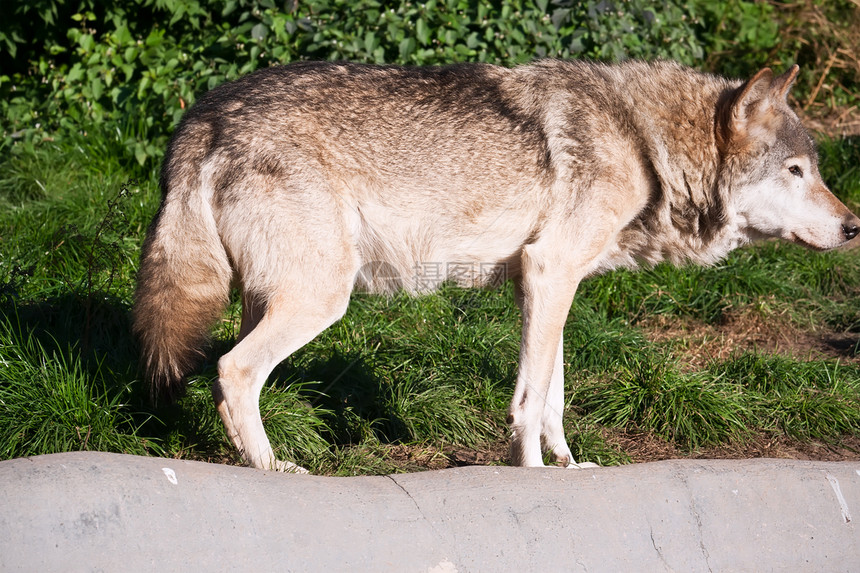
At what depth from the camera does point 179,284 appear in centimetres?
343

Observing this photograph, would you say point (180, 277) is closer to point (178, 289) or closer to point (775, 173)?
point (178, 289)

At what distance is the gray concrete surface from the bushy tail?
634 millimetres

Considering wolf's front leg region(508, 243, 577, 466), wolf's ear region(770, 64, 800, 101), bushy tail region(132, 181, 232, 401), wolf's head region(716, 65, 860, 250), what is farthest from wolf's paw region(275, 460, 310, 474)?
wolf's ear region(770, 64, 800, 101)

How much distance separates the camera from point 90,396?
3.65 metres

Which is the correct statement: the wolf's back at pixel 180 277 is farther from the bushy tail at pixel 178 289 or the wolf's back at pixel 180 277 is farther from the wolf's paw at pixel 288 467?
the wolf's paw at pixel 288 467

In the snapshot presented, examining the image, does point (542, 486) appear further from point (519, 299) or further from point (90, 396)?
point (90, 396)

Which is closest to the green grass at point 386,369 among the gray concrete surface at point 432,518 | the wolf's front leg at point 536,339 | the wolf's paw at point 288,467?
the wolf's paw at point 288,467

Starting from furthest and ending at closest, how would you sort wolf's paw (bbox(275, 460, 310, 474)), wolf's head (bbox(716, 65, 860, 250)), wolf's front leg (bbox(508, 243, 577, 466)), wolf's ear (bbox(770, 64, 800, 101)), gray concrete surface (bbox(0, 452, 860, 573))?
wolf's head (bbox(716, 65, 860, 250)) → wolf's ear (bbox(770, 64, 800, 101)) → wolf's front leg (bbox(508, 243, 577, 466)) → wolf's paw (bbox(275, 460, 310, 474)) → gray concrete surface (bbox(0, 452, 860, 573))

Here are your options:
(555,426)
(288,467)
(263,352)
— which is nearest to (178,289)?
(263,352)

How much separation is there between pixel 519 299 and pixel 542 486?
1.15 metres

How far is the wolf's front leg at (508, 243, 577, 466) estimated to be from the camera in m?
3.58

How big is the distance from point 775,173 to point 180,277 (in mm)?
2645

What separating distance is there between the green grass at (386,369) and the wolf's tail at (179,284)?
476 millimetres

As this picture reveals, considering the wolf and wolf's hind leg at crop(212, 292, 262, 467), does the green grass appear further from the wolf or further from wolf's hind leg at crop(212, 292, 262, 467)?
the wolf
